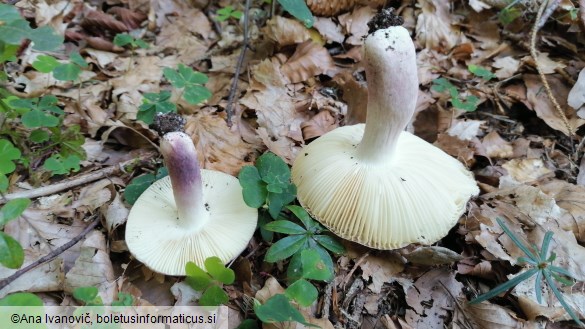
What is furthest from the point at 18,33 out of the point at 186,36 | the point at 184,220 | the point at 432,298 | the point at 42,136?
the point at 432,298

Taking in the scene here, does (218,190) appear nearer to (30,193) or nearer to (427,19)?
(30,193)

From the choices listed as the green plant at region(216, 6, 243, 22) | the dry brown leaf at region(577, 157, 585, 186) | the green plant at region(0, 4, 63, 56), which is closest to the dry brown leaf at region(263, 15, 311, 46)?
the green plant at region(216, 6, 243, 22)

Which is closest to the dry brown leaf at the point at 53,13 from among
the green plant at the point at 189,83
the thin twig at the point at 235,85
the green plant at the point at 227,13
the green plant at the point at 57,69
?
the green plant at the point at 57,69

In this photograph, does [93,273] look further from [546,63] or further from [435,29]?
[546,63]

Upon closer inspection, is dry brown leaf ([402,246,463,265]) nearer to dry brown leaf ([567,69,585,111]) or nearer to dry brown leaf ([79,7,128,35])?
dry brown leaf ([567,69,585,111])

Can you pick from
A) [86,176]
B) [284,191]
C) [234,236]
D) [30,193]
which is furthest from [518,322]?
[30,193]

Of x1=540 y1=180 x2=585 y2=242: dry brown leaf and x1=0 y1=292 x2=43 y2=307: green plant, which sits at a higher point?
x1=540 y1=180 x2=585 y2=242: dry brown leaf
